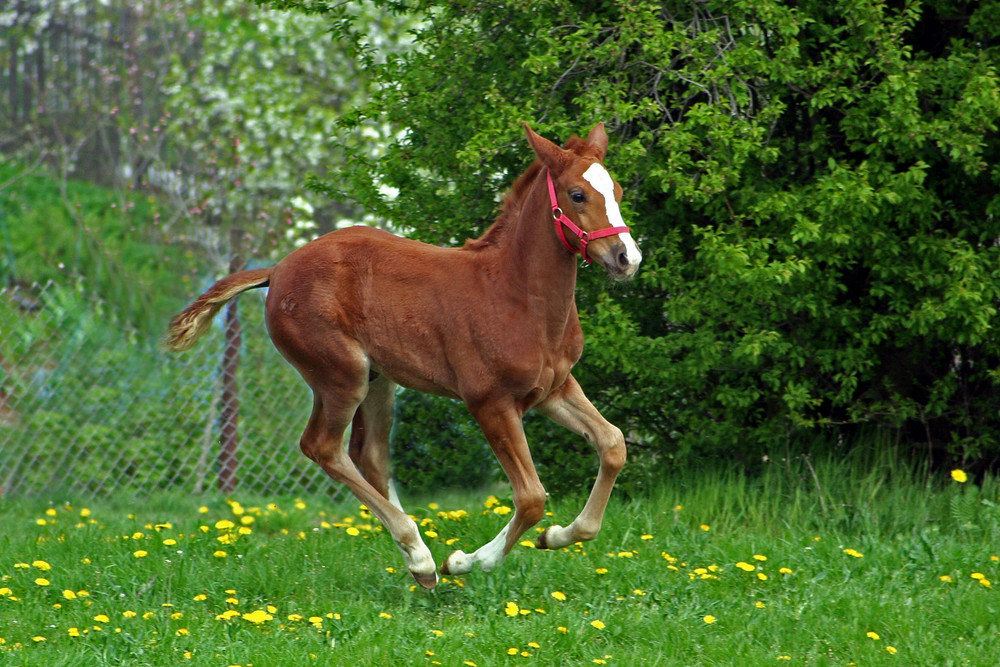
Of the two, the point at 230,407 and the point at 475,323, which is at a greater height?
the point at 475,323

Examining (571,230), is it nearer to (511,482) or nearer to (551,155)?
(551,155)

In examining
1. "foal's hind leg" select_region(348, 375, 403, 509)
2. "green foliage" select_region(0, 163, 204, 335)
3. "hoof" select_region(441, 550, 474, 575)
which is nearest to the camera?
"hoof" select_region(441, 550, 474, 575)

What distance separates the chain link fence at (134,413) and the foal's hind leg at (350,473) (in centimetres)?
330

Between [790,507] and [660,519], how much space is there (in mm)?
806

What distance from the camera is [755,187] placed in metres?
6.50

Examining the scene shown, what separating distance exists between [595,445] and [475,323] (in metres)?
0.80

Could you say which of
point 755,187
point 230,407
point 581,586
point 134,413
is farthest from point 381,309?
point 134,413

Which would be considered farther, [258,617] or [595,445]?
[595,445]

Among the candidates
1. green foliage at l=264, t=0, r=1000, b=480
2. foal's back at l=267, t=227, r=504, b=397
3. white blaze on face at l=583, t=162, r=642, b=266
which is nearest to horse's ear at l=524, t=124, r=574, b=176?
white blaze on face at l=583, t=162, r=642, b=266

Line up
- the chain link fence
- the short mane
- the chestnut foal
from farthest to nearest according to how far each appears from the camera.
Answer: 1. the chain link fence
2. the short mane
3. the chestnut foal

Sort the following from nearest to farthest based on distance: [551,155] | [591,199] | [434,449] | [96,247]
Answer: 1. [591,199]
2. [551,155]
3. [434,449]
4. [96,247]

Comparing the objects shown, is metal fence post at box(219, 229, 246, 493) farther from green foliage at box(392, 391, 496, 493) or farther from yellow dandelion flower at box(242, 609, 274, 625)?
yellow dandelion flower at box(242, 609, 274, 625)

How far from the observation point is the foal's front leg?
15.5ft

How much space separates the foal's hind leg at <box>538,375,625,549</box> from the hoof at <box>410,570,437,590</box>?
1.63ft
